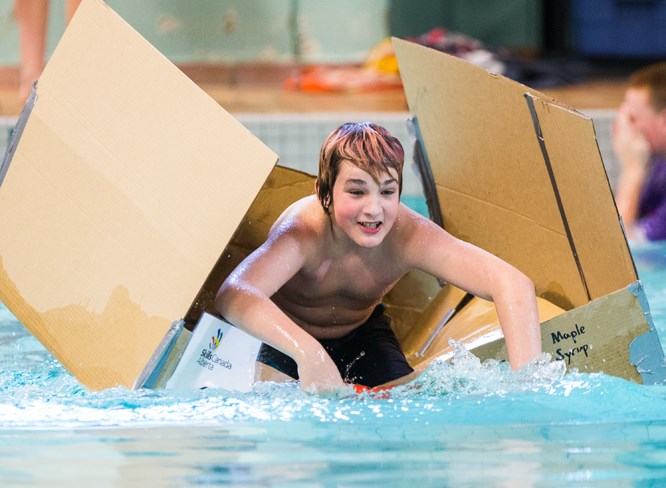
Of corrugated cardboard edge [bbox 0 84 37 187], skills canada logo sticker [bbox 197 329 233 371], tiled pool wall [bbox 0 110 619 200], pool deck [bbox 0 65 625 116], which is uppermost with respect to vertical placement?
pool deck [bbox 0 65 625 116]

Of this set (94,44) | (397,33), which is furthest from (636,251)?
(397,33)

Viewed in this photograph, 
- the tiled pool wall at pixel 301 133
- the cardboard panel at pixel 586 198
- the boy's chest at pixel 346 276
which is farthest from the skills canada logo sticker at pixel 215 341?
the tiled pool wall at pixel 301 133

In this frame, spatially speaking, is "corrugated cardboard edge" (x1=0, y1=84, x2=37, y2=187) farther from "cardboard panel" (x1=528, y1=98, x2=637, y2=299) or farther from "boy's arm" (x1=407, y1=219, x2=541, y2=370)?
"cardboard panel" (x1=528, y1=98, x2=637, y2=299)

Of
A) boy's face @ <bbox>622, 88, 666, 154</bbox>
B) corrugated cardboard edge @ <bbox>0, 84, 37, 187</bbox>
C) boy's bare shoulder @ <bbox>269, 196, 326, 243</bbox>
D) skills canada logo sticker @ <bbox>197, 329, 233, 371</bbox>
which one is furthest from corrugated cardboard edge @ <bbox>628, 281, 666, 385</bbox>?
boy's face @ <bbox>622, 88, 666, 154</bbox>

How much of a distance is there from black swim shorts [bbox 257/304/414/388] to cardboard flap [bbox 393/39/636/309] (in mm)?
335

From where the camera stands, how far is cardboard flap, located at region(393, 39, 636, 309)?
224 cm

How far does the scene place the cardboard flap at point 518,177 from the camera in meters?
2.24

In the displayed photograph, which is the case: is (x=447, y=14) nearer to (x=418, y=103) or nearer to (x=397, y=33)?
(x=397, y=33)

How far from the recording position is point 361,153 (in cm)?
219

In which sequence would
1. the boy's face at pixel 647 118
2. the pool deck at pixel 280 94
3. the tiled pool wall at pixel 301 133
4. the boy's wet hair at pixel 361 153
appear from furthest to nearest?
the pool deck at pixel 280 94 → the tiled pool wall at pixel 301 133 → the boy's face at pixel 647 118 → the boy's wet hair at pixel 361 153

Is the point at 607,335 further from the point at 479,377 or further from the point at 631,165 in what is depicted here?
the point at 631,165

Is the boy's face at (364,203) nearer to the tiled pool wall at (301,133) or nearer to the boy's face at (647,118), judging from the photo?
the boy's face at (647,118)

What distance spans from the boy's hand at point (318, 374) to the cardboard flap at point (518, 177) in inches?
22.7

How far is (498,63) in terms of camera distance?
18.6ft
